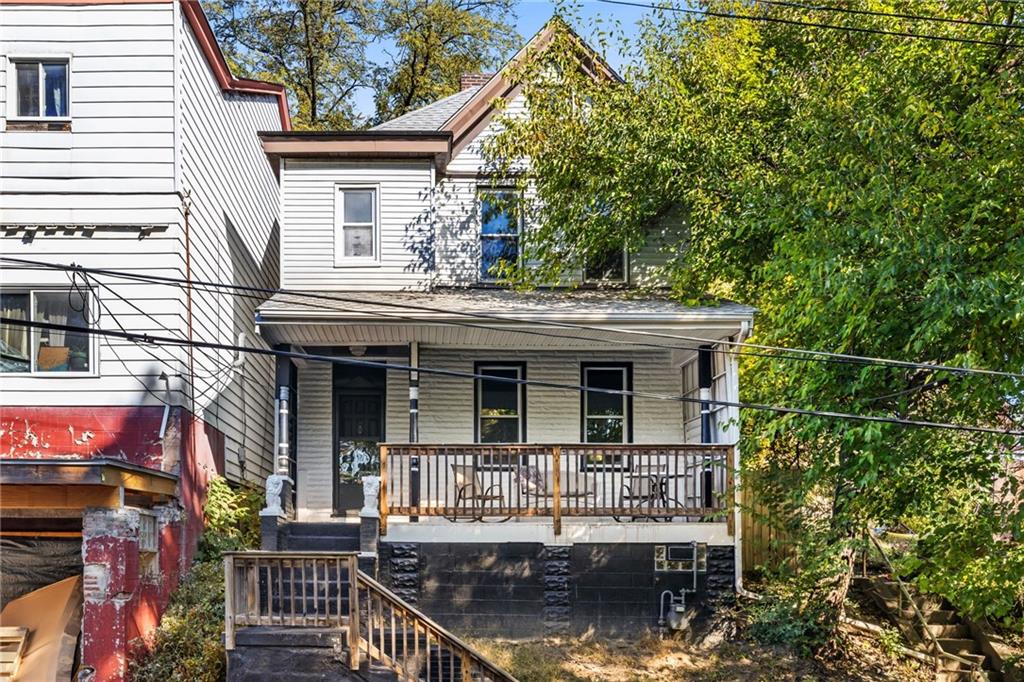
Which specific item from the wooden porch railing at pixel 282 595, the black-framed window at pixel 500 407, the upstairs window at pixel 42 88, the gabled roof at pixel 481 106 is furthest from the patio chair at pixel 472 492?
the upstairs window at pixel 42 88

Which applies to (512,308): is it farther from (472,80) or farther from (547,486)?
(472,80)

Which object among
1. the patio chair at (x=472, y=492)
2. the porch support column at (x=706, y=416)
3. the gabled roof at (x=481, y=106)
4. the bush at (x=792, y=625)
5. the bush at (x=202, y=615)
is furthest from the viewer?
the gabled roof at (x=481, y=106)

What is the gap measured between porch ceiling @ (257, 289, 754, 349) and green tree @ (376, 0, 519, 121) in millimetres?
14180

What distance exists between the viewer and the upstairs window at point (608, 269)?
18.0 m

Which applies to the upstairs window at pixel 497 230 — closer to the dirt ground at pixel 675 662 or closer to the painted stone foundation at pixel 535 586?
the painted stone foundation at pixel 535 586

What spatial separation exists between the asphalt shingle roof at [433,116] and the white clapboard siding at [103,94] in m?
5.48

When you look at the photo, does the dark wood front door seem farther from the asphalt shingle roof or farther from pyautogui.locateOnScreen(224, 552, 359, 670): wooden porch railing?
pyautogui.locateOnScreen(224, 552, 359, 670): wooden porch railing

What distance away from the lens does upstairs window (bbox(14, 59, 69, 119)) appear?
13969 millimetres

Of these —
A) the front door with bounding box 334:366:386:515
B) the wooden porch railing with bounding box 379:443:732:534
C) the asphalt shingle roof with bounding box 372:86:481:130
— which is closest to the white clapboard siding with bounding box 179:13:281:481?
the front door with bounding box 334:366:386:515

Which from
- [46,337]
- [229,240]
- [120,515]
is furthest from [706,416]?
[46,337]

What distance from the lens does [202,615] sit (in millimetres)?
12781

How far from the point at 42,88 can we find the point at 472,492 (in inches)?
305

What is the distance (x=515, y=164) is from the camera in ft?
59.4

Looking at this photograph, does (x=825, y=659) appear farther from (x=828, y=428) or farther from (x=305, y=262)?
(x=305, y=262)
